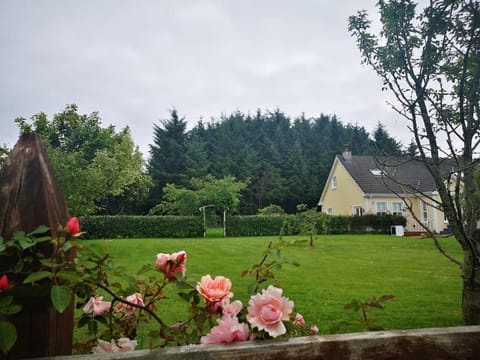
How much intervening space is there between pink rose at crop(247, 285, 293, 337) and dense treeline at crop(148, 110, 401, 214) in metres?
29.1

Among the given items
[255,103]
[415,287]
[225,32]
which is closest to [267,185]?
[255,103]

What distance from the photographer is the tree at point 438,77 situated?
2262 millimetres

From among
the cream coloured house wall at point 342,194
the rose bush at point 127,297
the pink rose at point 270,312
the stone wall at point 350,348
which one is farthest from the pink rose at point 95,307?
the cream coloured house wall at point 342,194

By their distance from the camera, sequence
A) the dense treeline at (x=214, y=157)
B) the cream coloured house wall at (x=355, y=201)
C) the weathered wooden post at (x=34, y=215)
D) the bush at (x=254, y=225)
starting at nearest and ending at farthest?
the weathered wooden post at (x=34, y=215) < the bush at (x=254, y=225) < the cream coloured house wall at (x=355, y=201) < the dense treeline at (x=214, y=157)

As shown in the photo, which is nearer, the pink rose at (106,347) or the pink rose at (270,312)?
the pink rose at (270,312)

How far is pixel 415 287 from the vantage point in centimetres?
497

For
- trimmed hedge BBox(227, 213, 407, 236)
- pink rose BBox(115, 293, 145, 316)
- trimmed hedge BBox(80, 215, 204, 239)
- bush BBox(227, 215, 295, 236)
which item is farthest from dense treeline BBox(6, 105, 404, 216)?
pink rose BBox(115, 293, 145, 316)

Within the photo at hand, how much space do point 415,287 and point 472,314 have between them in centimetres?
316

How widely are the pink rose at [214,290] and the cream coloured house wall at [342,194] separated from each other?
21.9 meters

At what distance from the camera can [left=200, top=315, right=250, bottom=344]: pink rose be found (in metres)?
0.76

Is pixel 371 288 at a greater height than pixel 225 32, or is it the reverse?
pixel 225 32

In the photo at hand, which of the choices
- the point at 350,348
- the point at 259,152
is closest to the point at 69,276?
the point at 350,348

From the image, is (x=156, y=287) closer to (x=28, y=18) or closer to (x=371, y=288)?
(x=371, y=288)

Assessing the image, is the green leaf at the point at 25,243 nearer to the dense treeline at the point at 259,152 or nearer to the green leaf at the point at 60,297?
the green leaf at the point at 60,297
